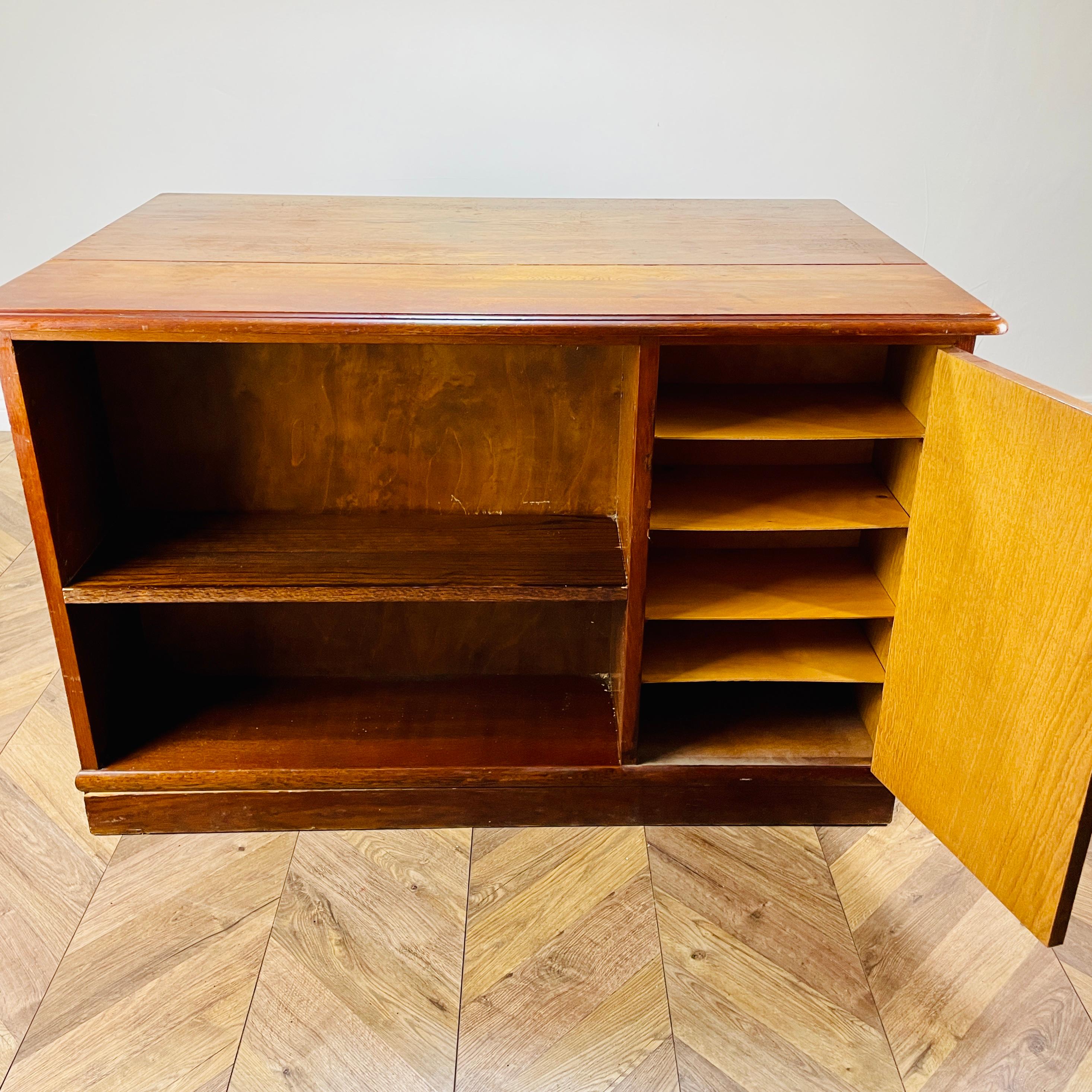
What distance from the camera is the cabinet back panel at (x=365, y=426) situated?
1593 mm

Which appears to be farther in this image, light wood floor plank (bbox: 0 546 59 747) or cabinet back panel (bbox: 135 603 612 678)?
light wood floor plank (bbox: 0 546 59 747)

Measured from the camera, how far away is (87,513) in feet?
5.07

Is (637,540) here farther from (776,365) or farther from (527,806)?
(527,806)

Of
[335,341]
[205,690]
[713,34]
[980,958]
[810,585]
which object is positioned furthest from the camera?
[713,34]

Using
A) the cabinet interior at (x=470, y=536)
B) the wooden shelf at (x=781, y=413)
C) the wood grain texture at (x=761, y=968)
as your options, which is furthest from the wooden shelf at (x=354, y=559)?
the wood grain texture at (x=761, y=968)

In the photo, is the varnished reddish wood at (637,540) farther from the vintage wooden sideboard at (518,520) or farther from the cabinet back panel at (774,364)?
the cabinet back panel at (774,364)

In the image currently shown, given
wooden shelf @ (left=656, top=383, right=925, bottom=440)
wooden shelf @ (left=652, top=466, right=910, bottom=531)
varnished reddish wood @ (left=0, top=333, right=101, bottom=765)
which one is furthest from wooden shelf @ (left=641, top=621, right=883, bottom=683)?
varnished reddish wood @ (left=0, top=333, right=101, bottom=765)

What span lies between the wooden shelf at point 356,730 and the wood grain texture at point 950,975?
0.45 meters

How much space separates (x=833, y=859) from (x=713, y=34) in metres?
2.02

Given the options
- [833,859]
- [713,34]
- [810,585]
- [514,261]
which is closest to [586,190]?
[713,34]

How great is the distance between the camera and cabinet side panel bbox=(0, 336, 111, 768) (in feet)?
4.45

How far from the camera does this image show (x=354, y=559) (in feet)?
5.12

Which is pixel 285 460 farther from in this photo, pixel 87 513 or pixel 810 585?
pixel 810 585

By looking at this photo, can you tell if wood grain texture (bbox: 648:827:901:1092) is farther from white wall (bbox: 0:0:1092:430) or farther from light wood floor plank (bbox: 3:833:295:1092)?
white wall (bbox: 0:0:1092:430)
